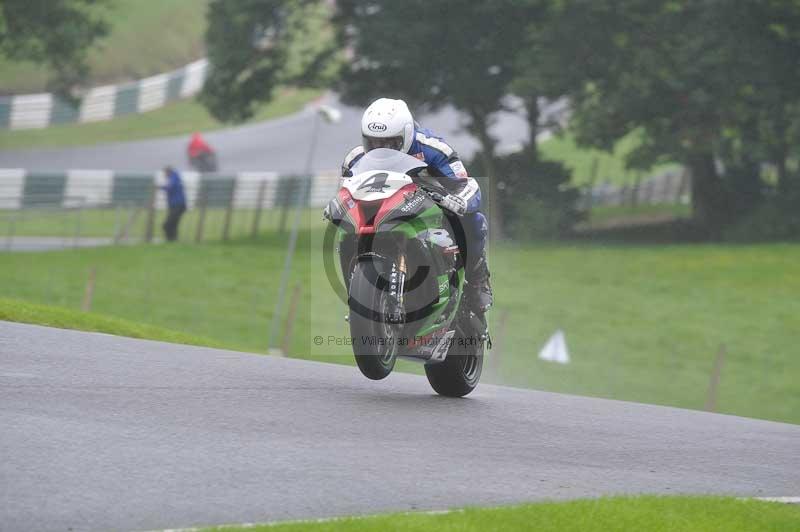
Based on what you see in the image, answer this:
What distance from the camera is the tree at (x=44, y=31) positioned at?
38562 mm

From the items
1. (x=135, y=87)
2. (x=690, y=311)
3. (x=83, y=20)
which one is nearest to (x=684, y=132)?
(x=690, y=311)

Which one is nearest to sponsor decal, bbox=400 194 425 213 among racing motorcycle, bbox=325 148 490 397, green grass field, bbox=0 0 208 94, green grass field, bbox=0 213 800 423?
racing motorcycle, bbox=325 148 490 397

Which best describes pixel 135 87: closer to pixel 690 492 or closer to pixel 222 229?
pixel 222 229

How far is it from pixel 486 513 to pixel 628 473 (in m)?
1.66

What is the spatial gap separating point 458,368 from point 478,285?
0.60 m

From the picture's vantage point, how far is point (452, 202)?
32.0ft

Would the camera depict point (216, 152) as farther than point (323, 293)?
Yes

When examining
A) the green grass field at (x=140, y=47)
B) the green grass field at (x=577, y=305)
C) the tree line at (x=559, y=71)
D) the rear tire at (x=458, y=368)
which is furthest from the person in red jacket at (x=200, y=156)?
the rear tire at (x=458, y=368)

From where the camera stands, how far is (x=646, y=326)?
93.0ft

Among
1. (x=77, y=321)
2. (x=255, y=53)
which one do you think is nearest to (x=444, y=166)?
(x=77, y=321)

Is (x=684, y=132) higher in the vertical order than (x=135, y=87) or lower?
higher

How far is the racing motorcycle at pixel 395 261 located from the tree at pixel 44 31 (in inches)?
1204

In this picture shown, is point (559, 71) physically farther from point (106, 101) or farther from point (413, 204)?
point (413, 204)

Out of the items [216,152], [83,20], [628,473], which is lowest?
[216,152]
